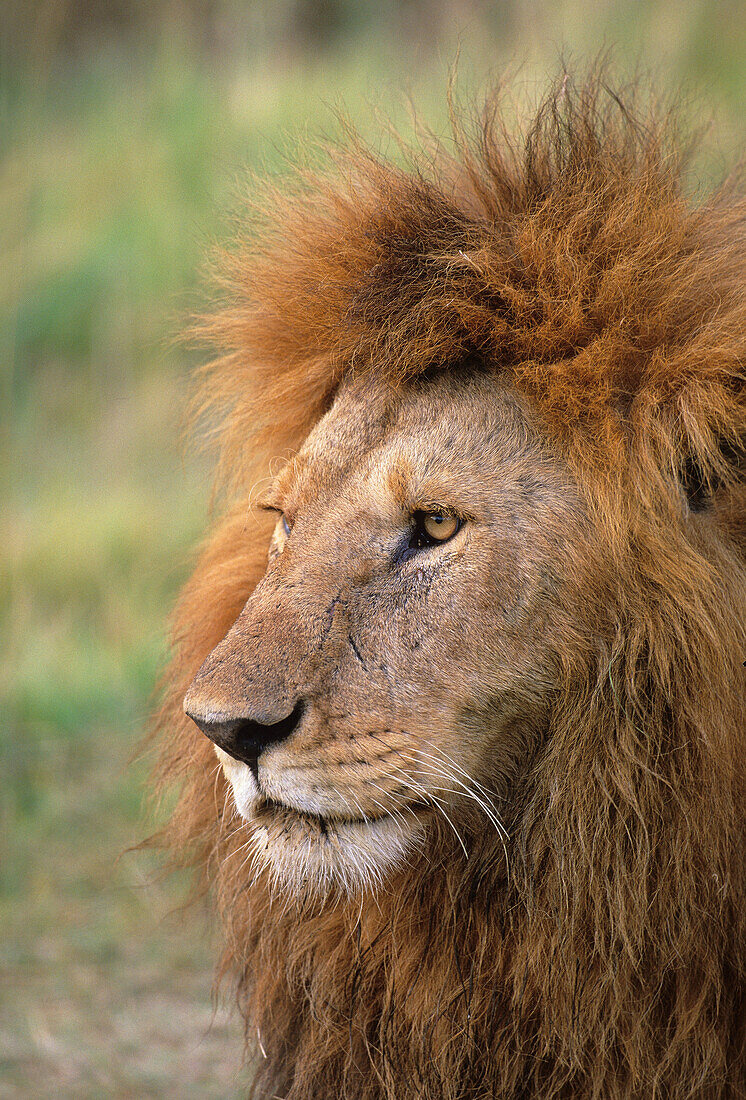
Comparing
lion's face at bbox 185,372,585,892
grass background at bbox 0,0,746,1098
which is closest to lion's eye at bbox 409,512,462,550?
lion's face at bbox 185,372,585,892

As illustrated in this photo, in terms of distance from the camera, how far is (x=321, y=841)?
5.60ft

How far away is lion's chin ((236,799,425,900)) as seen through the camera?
1707mm

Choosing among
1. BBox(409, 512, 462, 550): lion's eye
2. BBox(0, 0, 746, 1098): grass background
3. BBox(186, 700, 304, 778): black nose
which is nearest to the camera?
BBox(186, 700, 304, 778): black nose

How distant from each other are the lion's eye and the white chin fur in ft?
1.35

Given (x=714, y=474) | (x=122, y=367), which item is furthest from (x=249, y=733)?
(x=122, y=367)

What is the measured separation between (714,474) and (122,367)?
5868 millimetres

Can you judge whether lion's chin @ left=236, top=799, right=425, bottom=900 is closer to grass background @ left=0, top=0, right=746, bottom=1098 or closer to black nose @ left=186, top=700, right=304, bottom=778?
black nose @ left=186, top=700, right=304, bottom=778

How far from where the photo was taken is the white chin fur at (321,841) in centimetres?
171

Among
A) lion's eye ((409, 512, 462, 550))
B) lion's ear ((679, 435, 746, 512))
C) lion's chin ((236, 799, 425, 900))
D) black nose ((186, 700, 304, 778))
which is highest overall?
lion's eye ((409, 512, 462, 550))

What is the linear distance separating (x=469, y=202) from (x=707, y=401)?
1.90ft

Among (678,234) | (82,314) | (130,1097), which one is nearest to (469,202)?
(678,234)

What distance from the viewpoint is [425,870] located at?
182 centimetres

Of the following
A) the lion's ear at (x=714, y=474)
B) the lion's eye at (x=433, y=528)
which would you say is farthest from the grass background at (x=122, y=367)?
the lion's ear at (x=714, y=474)

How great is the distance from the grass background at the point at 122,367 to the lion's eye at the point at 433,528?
35.7 inches
